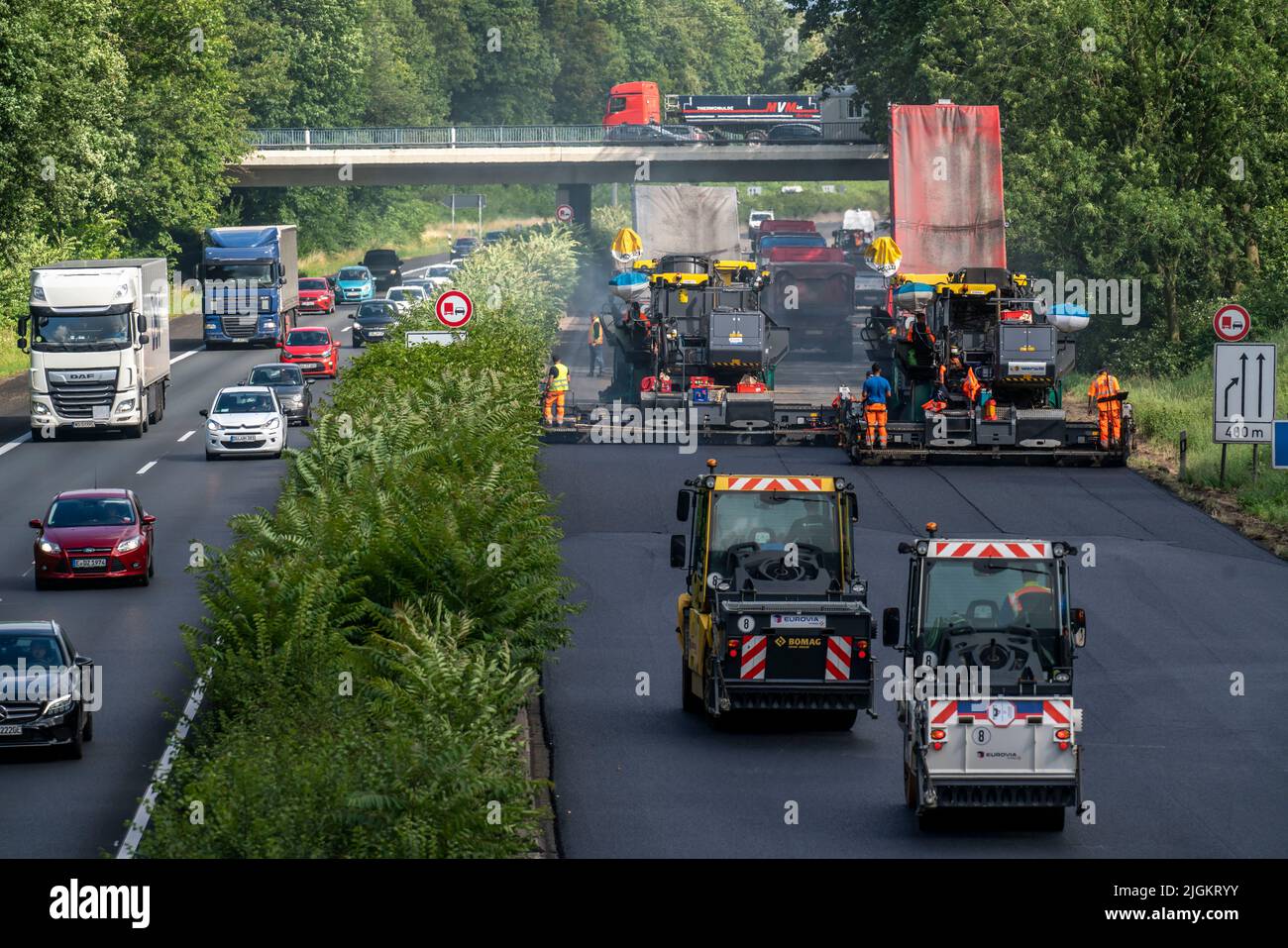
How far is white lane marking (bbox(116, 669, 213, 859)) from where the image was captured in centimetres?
1410

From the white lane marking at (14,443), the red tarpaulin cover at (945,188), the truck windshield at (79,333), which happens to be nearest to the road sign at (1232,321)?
the red tarpaulin cover at (945,188)

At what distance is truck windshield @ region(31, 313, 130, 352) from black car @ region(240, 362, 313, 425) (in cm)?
372

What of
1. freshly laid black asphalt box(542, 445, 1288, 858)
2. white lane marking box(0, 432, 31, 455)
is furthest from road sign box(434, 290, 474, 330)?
white lane marking box(0, 432, 31, 455)

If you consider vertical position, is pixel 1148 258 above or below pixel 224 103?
below

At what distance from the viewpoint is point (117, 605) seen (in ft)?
92.4

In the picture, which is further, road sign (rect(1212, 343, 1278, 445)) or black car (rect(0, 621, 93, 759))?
road sign (rect(1212, 343, 1278, 445))

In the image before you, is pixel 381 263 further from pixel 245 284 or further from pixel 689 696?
pixel 689 696

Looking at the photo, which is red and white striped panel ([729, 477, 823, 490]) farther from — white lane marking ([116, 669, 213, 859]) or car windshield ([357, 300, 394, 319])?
car windshield ([357, 300, 394, 319])

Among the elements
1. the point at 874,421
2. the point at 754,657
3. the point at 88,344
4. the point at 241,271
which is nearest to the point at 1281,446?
the point at 874,421
